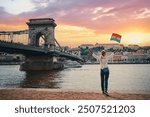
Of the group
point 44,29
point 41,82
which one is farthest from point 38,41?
point 41,82

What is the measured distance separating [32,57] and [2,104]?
144ft

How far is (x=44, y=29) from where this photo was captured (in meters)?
58.2

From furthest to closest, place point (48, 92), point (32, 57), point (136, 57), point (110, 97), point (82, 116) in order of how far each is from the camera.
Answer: point (136, 57) < point (32, 57) < point (48, 92) < point (110, 97) < point (82, 116)

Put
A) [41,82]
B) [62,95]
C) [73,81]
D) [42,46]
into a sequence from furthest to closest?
1. [42,46]
2. [73,81]
3. [41,82]
4. [62,95]

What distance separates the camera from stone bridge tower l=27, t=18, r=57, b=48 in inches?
2263

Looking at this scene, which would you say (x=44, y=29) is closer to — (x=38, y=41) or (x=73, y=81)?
(x=38, y=41)

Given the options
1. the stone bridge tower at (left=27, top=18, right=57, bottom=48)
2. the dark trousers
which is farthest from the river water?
the stone bridge tower at (left=27, top=18, right=57, bottom=48)

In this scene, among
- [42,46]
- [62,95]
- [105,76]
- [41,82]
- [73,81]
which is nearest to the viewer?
[62,95]

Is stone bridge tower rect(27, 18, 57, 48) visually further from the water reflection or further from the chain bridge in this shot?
the water reflection

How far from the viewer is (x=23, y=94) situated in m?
7.97

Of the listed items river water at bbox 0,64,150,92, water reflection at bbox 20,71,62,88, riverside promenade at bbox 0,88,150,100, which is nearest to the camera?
riverside promenade at bbox 0,88,150,100

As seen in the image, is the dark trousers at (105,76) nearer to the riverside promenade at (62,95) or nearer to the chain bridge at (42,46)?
the riverside promenade at (62,95)

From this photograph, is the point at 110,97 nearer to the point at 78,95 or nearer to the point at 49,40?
the point at 78,95

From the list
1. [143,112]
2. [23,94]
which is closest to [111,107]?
[143,112]
